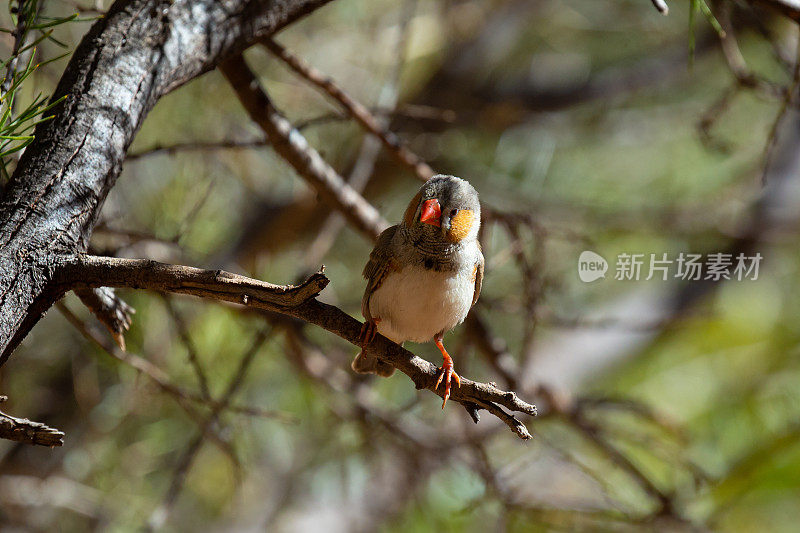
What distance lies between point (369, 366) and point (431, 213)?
0.63m

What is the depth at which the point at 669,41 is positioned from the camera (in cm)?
508

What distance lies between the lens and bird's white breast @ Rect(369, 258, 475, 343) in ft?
6.22

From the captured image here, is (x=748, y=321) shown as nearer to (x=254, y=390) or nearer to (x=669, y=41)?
(x=669, y=41)

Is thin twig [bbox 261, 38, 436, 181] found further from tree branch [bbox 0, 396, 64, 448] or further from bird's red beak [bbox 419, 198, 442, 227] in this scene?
tree branch [bbox 0, 396, 64, 448]

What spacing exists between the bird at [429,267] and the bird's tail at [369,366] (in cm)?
13

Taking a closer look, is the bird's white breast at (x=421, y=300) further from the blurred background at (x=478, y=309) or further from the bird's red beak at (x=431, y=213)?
the blurred background at (x=478, y=309)

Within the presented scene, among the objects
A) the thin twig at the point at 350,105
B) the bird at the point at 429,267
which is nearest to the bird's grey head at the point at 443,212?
the bird at the point at 429,267

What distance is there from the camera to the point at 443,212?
1.81 meters

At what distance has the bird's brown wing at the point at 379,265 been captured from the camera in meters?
1.98

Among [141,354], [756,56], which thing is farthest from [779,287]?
[141,354]

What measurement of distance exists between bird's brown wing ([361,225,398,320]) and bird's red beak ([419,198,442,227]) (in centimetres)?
24

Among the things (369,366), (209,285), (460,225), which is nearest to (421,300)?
(460,225)

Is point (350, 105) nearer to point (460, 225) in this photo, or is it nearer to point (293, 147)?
point (293, 147)

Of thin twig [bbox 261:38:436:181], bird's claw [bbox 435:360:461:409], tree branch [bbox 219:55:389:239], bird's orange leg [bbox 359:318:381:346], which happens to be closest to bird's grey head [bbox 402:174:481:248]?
bird's orange leg [bbox 359:318:381:346]
